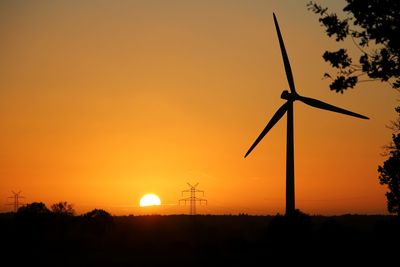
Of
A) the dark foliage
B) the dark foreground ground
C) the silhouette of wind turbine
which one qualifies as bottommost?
the dark foreground ground

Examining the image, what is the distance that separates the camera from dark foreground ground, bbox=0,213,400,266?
176 ft

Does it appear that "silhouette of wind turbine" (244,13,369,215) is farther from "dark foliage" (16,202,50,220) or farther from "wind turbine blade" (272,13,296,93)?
"dark foliage" (16,202,50,220)

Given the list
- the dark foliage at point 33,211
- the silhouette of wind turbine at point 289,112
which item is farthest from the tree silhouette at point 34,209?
the silhouette of wind turbine at point 289,112

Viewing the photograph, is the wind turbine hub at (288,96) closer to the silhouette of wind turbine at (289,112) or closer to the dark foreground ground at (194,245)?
the silhouette of wind turbine at (289,112)

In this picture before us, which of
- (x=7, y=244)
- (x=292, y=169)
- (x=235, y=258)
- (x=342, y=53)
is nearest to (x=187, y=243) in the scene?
(x=235, y=258)

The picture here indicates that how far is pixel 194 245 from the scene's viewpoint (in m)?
77.6

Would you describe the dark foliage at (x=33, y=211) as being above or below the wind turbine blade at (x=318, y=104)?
below

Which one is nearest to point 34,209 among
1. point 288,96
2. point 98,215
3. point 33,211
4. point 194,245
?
point 33,211

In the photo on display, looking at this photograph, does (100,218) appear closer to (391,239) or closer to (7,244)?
(7,244)

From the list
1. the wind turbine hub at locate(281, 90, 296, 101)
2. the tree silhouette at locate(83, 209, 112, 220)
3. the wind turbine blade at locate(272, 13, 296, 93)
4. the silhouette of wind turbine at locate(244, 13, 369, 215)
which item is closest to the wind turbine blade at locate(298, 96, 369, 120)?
the silhouette of wind turbine at locate(244, 13, 369, 215)

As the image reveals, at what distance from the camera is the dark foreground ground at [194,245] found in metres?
53.6

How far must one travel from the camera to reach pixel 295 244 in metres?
56.3

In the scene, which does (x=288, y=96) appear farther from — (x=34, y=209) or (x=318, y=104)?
(x=34, y=209)

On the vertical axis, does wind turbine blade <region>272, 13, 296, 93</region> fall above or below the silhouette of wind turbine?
above
